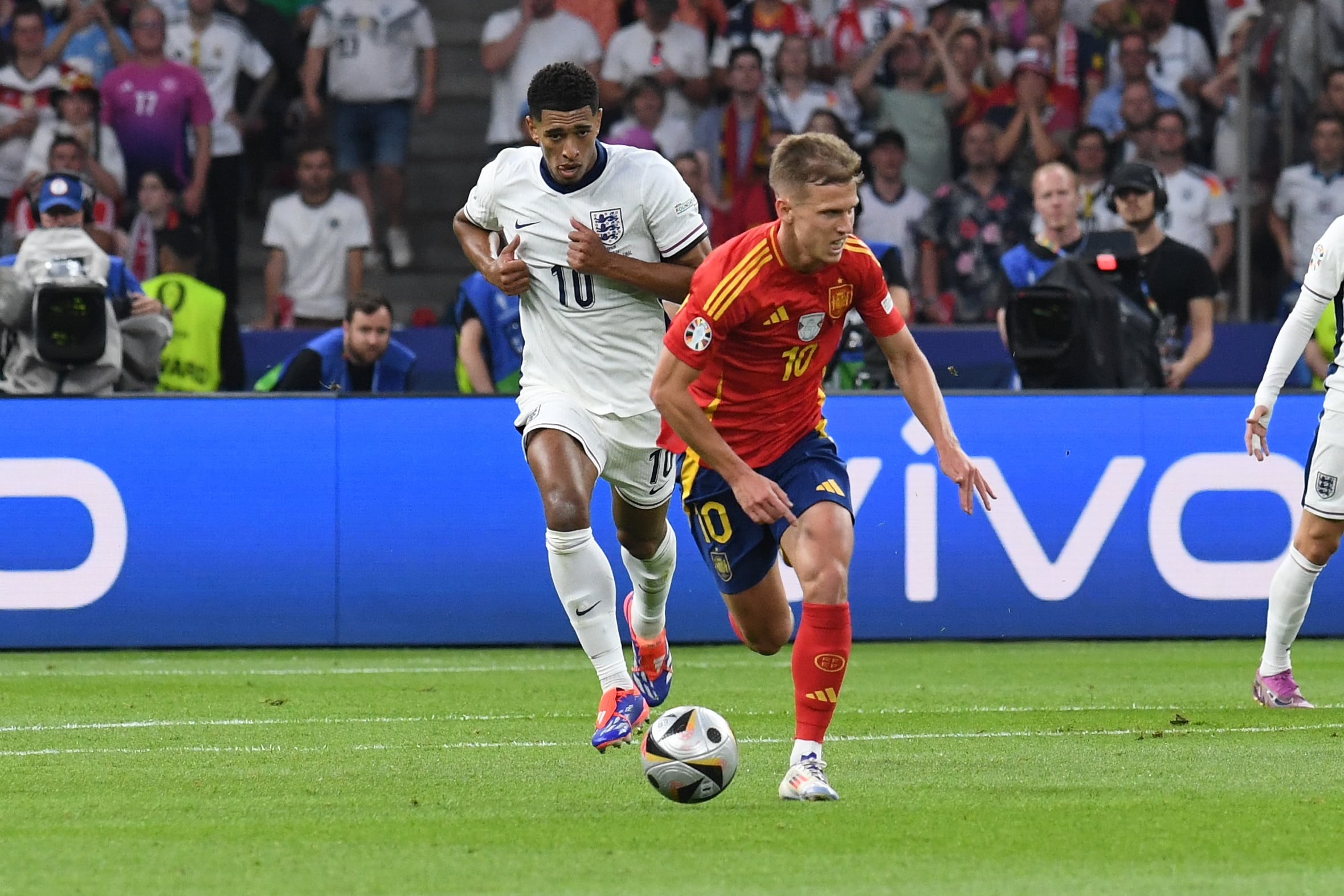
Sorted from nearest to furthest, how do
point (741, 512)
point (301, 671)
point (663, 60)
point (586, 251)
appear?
point (741, 512) < point (586, 251) < point (301, 671) < point (663, 60)

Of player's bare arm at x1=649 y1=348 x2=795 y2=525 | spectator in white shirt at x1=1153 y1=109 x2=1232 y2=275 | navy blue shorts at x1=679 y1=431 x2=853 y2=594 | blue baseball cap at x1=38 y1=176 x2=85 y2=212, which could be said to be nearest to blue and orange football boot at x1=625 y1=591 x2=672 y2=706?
navy blue shorts at x1=679 y1=431 x2=853 y2=594

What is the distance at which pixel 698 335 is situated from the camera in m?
6.30

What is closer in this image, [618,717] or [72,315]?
[618,717]

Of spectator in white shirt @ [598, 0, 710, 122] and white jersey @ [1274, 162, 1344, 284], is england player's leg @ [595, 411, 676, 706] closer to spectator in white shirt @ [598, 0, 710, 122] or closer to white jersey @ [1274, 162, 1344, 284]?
spectator in white shirt @ [598, 0, 710, 122]

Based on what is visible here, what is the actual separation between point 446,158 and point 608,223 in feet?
32.4

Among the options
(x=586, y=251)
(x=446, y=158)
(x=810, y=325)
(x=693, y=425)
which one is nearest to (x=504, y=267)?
(x=586, y=251)

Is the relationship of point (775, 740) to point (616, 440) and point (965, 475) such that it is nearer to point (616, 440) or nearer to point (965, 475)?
point (616, 440)

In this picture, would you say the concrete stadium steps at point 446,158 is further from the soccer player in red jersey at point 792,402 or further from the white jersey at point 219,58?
the soccer player in red jersey at point 792,402

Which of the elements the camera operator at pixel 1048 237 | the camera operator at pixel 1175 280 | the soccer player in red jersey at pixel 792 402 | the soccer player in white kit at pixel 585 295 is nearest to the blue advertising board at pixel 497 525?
the camera operator at pixel 1175 280

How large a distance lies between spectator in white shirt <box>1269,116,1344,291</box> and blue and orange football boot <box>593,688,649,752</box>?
9.51 meters

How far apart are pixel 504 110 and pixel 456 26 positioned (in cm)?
165

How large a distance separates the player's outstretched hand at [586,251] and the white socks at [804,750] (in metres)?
2.21

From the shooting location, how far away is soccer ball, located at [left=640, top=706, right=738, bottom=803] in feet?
19.9

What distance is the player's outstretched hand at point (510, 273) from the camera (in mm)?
7699
